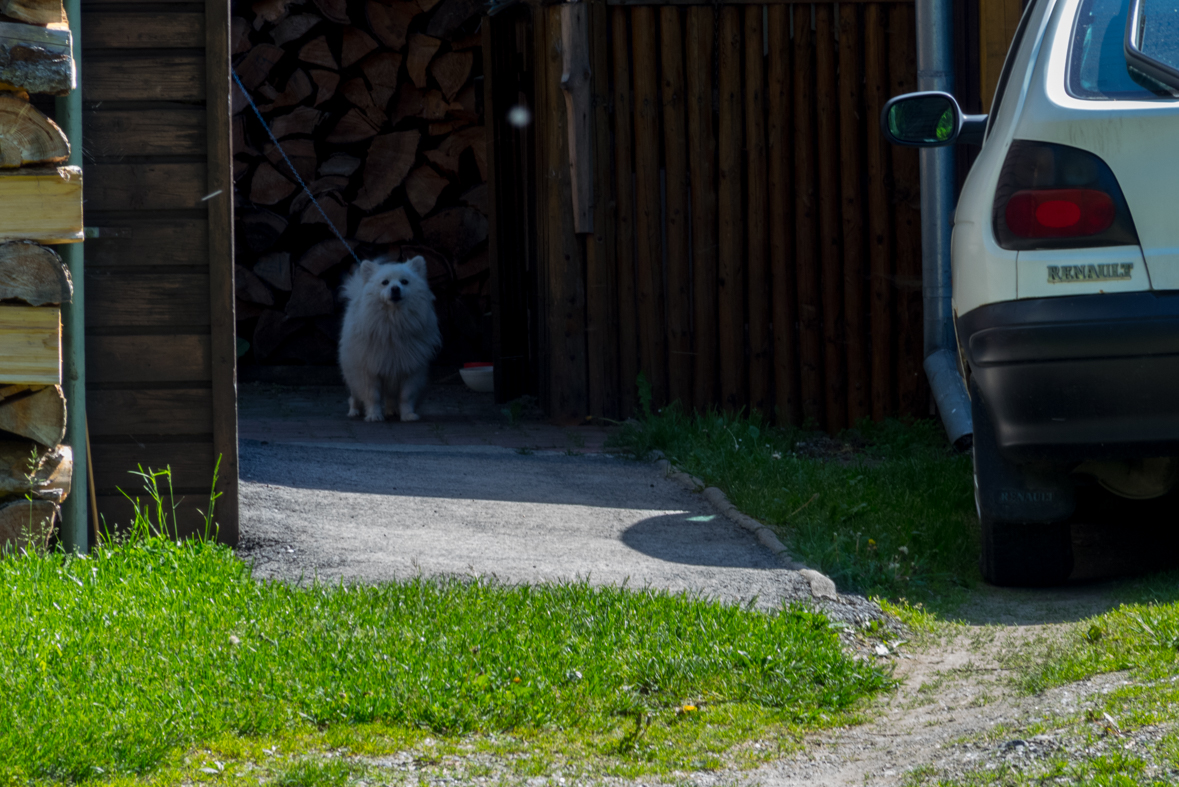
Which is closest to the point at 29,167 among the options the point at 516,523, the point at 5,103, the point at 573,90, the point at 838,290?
the point at 5,103

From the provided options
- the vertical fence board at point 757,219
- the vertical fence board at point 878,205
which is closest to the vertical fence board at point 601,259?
the vertical fence board at point 757,219

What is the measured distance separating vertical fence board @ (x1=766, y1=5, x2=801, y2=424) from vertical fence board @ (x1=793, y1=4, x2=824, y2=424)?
1.8 inches

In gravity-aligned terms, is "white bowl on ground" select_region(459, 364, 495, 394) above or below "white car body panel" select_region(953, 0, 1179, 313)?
below

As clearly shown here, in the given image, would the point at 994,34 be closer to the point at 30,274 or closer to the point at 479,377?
the point at 479,377

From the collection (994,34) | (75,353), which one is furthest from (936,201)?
(75,353)

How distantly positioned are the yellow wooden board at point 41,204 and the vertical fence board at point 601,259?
→ 362cm

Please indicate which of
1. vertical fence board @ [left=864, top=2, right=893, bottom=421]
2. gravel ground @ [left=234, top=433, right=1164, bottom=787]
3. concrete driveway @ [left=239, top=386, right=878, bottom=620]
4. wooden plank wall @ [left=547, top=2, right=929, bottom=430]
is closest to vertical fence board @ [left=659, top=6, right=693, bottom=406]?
wooden plank wall @ [left=547, top=2, right=929, bottom=430]

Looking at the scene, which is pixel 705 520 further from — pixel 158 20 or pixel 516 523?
pixel 158 20

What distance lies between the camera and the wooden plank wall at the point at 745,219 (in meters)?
6.66

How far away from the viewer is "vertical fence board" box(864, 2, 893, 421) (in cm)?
666

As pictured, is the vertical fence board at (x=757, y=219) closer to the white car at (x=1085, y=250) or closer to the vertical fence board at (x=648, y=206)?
the vertical fence board at (x=648, y=206)

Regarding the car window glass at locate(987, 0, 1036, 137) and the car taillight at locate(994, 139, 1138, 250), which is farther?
the car window glass at locate(987, 0, 1036, 137)

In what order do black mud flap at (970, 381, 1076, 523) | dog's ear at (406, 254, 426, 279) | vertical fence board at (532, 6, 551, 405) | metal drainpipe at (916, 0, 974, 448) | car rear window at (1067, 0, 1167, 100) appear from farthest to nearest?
dog's ear at (406, 254, 426, 279), vertical fence board at (532, 6, 551, 405), metal drainpipe at (916, 0, 974, 448), black mud flap at (970, 381, 1076, 523), car rear window at (1067, 0, 1167, 100)

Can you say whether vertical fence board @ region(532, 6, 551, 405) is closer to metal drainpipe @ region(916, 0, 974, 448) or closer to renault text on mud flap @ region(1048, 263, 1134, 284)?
metal drainpipe @ region(916, 0, 974, 448)
